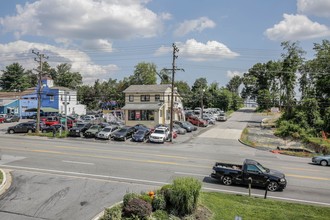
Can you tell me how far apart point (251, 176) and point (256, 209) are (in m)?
5.69

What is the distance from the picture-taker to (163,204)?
12266 millimetres

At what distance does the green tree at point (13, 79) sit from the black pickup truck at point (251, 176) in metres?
103

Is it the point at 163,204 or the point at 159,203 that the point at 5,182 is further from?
the point at 163,204

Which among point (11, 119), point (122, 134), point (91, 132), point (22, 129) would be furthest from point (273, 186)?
point (11, 119)

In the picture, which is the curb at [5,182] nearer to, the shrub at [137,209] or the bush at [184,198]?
the shrub at [137,209]

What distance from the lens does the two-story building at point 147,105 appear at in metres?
53.7

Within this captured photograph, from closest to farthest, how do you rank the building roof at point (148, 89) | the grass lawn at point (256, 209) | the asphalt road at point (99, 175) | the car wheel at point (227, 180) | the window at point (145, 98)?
the grass lawn at point (256, 209), the asphalt road at point (99, 175), the car wheel at point (227, 180), the building roof at point (148, 89), the window at point (145, 98)

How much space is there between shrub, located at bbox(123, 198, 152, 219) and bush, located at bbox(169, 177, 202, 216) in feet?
3.76

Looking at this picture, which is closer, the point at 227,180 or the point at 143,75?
the point at 227,180

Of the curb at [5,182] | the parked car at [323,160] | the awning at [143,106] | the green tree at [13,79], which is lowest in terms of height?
the parked car at [323,160]

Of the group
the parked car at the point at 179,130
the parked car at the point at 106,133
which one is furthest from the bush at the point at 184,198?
the parked car at the point at 179,130

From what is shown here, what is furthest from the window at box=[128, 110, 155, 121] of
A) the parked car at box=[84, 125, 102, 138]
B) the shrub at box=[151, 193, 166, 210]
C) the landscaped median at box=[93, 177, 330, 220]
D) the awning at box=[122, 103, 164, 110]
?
the shrub at box=[151, 193, 166, 210]

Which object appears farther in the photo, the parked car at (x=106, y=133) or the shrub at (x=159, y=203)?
the parked car at (x=106, y=133)

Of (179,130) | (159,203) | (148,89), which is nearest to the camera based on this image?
(159,203)
